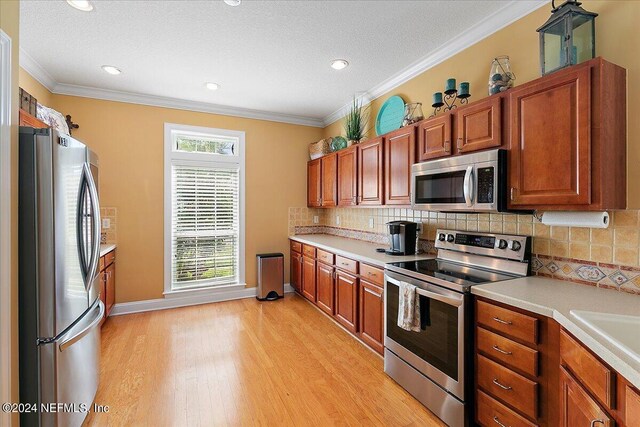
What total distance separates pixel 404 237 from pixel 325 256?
107cm

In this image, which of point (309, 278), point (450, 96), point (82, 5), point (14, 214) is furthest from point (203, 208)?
point (450, 96)

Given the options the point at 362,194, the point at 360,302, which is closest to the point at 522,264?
the point at 360,302

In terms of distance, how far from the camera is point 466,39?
2.45 m

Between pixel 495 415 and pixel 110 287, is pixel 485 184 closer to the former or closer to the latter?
pixel 495 415

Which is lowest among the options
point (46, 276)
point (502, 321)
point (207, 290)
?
point (207, 290)

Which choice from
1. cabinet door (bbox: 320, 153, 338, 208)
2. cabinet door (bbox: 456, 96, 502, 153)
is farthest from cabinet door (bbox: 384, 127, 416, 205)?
cabinet door (bbox: 320, 153, 338, 208)

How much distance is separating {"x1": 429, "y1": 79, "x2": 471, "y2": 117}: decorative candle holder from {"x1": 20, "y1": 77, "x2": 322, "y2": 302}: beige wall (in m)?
2.68

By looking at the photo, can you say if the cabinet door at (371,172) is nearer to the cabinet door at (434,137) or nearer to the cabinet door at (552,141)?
the cabinet door at (434,137)

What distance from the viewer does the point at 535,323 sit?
4.75 feet

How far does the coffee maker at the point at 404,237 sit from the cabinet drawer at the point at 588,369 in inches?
60.9

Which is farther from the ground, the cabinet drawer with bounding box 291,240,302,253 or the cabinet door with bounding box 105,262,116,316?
the cabinet drawer with bounding box 291,240,302,253

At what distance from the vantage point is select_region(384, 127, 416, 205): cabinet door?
2.69m

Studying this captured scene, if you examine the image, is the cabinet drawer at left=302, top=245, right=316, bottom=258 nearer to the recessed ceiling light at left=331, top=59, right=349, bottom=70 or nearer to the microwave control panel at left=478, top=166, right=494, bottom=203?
the recessed ceiling light at left=331, top=59, right=349, bottom=70

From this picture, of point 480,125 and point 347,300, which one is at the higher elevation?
point 480,125
